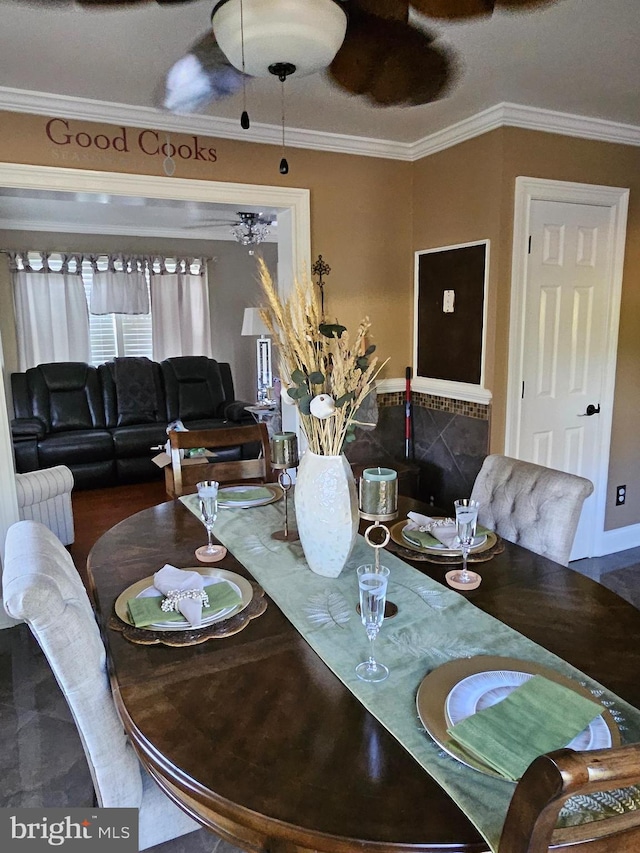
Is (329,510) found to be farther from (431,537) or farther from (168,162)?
(168,162)

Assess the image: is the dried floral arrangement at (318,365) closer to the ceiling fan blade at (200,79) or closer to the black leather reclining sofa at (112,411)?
the ceiling fan blade at (200,79)

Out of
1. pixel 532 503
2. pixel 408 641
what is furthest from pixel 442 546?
pixel 408 641

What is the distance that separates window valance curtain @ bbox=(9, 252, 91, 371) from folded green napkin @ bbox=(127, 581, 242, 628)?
545 centimetres

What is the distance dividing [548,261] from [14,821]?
128 inches

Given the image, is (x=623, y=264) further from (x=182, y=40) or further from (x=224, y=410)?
(x=224, y=410)

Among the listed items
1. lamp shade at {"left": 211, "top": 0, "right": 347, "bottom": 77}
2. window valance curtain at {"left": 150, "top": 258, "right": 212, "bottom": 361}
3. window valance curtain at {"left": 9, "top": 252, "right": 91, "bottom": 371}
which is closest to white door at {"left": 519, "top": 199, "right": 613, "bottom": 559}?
lamp shade at {"left": 211, "top": 0, "right": 347, "bottom": 77}

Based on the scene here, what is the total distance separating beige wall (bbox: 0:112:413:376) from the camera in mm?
2887

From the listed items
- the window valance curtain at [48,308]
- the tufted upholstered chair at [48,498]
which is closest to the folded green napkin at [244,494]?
the tufted upholstered chair at [48,498]

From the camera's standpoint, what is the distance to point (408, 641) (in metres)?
1.26

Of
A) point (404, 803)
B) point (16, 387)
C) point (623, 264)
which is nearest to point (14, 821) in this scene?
point (404, 803)

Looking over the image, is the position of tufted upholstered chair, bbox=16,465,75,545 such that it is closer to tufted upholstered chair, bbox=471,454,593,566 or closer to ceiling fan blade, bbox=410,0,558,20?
tufted upholstered chair, bbox=471,454,593,566

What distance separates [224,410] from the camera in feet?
19.9

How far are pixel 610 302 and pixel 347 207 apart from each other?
5.31 ft

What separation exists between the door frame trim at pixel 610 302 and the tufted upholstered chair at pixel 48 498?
2702 mm
